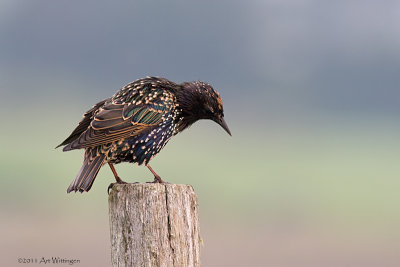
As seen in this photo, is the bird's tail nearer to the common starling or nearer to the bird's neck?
the common starling

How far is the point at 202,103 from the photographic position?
5.86m

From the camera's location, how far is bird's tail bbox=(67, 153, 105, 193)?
4.66m

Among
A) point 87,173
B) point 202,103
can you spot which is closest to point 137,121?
point 87,173

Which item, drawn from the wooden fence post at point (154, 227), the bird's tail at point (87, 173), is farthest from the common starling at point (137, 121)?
the wooden fence post at point (154, 227)

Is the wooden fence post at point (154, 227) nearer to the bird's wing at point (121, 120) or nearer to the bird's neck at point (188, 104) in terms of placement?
the bird's wing at point (121, 120)

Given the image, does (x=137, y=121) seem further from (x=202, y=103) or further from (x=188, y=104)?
(x=202, y=103)

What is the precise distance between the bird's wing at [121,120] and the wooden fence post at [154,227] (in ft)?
2.90

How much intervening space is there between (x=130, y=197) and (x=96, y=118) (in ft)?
4.15

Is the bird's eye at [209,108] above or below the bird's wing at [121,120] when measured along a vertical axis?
above

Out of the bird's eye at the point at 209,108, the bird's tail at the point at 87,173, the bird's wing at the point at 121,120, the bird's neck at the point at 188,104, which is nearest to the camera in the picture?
the bird's tail at the point at 87,173

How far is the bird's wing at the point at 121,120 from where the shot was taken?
4945mm

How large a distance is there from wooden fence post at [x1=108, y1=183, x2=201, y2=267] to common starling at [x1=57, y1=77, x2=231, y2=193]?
73cm

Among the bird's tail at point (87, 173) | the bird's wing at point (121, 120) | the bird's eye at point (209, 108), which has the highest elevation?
the bird's eye at point (209, 108)

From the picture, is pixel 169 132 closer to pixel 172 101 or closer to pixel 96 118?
pixel 172 101
